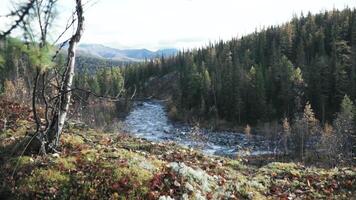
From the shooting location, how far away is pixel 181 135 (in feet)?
269

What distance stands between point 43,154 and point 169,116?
94.7 meters

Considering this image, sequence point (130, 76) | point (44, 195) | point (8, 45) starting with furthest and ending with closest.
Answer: point (130, 76)
point (44, 195)
point (8, 45)

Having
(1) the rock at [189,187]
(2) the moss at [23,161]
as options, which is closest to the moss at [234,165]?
(1) the rock at [189,187]

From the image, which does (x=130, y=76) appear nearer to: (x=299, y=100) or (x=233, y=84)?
(x=233, y=84)

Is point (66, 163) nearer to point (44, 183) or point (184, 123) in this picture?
point (44, 183)

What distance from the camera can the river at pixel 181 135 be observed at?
6831 centimetres

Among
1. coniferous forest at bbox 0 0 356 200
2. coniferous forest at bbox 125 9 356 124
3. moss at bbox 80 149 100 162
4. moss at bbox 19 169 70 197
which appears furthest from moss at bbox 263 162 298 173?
coniferous forest at bbox 125 9 356 124

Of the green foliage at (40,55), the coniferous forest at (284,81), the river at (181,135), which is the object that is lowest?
the river at (181,135)

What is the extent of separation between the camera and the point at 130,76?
16562 centimetres

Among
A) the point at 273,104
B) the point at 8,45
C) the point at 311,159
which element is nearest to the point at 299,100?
the point at 273,104

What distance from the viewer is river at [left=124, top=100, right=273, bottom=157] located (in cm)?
6831

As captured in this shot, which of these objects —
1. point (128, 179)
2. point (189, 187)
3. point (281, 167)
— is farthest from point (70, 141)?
point (281, 167)

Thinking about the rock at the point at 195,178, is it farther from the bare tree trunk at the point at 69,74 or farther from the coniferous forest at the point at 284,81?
the coniferous forest at the point at 284,81

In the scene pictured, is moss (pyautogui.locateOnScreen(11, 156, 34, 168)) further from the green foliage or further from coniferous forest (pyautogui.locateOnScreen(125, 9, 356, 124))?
coniferous forest (pyautogui.locateOnScreen(125, 9, 356, 124))
